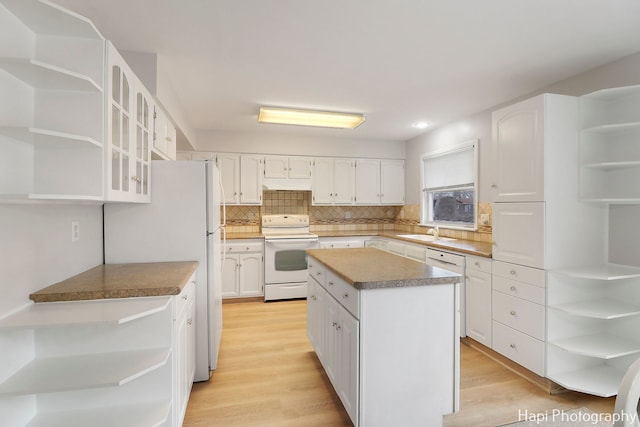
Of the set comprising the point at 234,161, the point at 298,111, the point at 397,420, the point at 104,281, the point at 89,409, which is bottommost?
the point at 397,420

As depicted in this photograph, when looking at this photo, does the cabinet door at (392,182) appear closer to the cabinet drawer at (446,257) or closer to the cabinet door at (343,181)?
the cabinet door at (343,181)

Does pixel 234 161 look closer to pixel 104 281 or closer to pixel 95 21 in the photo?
pixel 95 21

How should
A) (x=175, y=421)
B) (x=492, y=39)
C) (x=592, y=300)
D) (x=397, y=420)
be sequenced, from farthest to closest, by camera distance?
(x=592, y=300), (x=492, y=39), (x=397, y=420), (x=175, y=421)

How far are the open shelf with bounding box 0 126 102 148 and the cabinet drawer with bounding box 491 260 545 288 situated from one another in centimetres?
280

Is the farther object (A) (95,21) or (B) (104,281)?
(A) (95,21)

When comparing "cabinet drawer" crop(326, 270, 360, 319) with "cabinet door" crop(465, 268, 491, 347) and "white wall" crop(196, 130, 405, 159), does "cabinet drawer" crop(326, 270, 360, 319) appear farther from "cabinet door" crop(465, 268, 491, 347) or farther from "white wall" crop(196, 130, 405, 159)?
"white wall" crop(196, 130, 405, 159)

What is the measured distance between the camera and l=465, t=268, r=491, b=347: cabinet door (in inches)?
108

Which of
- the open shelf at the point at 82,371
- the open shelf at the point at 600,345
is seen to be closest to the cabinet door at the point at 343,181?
the open shelf at the point at 600,345

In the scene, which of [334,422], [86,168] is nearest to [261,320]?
[334,422]

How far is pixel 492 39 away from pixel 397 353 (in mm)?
→ 2044

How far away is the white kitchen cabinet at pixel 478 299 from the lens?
2.73m

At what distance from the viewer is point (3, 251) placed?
1.30 meters

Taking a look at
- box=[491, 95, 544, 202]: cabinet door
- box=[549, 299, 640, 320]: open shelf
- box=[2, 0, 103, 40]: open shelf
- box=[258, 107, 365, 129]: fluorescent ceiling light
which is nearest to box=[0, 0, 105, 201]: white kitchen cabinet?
box=[2, 0, 103, 40]: open shelf

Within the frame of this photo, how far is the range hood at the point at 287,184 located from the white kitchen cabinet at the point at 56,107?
122 inches
